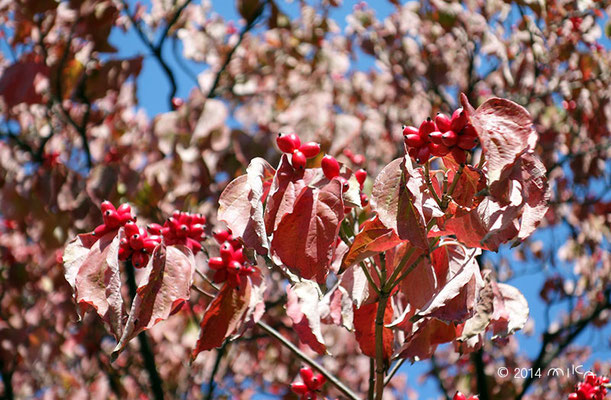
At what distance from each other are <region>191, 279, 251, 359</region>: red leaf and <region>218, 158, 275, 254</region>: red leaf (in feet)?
0.99

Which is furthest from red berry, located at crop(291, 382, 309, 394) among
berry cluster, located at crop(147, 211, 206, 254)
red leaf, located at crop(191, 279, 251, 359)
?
berry cluster, located at crop(147, 211, 206, 254)

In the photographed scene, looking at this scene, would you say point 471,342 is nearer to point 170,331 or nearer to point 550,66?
point 550,66

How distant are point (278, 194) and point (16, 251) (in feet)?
16.6

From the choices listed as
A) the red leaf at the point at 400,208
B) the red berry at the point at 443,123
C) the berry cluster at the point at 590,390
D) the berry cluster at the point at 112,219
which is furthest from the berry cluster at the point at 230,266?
the berry cluster at the point at 590,390

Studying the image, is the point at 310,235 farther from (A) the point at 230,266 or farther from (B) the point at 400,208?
(A) the point at 230,266

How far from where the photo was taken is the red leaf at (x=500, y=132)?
3.74 feet

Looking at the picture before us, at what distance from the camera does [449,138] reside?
1.25 m

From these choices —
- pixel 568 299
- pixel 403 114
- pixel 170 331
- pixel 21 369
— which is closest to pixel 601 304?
pixel 568 299

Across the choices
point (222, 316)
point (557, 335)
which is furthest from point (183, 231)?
point (557, 335)

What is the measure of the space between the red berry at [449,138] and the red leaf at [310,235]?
0.23 m

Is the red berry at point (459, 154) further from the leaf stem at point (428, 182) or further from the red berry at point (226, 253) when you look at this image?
the red berry at point (226, 253)

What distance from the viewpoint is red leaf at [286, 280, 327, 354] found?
1.62 meters

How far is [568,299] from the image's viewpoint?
4.82 metres

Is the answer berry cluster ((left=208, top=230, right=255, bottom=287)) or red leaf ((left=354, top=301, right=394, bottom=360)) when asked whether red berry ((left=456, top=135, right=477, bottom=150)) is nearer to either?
red leaf ((left=354, top=301, right=394, bottom=360))
